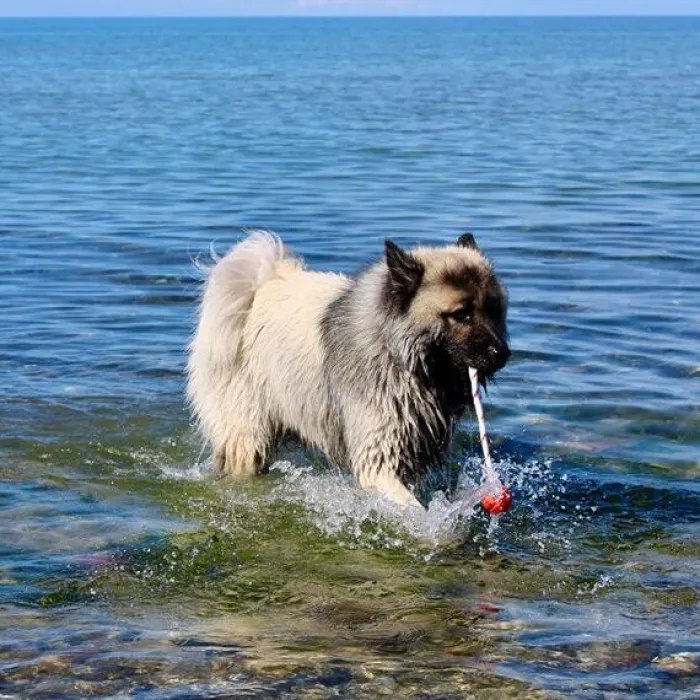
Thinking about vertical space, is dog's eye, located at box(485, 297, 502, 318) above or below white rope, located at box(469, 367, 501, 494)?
above

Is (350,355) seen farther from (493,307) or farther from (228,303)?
(228,303)

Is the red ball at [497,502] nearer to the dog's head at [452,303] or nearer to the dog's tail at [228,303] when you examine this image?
the dog's head at [452,303]

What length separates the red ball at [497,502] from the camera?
7422 millimetres

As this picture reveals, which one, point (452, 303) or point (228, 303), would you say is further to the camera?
point (228, 303)

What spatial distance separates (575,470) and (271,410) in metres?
2.07

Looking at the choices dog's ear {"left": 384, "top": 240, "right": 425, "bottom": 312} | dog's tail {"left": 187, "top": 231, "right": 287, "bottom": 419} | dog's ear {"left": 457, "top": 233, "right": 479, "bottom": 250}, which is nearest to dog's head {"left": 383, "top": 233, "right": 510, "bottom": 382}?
dog's ear {"left": 384, "top": 240, "right": 425, "bottom": 312}

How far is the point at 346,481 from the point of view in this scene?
8.16 m

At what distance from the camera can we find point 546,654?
559 centimetres

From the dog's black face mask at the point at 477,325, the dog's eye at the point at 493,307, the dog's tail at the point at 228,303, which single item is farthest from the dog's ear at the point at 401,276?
the dog's tail at the point at 228,303

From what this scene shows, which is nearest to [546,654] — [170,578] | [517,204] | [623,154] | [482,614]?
[482,614]

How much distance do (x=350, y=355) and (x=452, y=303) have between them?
811 millimetres

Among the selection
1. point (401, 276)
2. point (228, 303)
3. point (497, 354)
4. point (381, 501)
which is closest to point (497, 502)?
point (381, 501)

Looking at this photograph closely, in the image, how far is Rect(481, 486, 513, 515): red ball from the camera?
24.3ft

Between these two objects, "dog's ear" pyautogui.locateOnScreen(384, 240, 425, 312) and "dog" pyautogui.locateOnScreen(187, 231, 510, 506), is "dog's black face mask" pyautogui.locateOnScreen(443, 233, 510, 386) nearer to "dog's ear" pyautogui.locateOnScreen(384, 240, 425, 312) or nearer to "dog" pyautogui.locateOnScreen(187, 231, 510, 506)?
"dog" pyautogui.locateOnScreen(187, 231, 510, 506)
